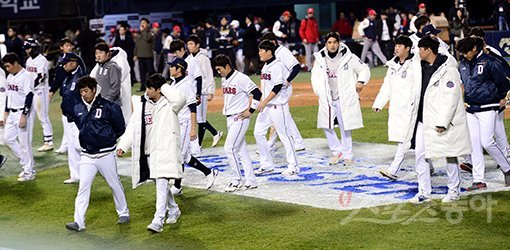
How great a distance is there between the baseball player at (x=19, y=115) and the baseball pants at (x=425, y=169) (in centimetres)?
664

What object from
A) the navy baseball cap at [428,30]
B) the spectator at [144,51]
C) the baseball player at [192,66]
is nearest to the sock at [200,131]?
the baseball player at [192,66]

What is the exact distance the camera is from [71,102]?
542 inches

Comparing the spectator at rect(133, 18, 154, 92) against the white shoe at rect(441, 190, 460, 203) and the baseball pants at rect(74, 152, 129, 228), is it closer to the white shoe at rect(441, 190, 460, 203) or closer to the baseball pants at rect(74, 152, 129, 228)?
the baseball pants at rect(74, 152, 129, 228)

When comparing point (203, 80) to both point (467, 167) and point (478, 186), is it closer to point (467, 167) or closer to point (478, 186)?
point (467, 167)

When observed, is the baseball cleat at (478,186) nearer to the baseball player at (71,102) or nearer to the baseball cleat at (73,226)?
the baseball cleat at (73,226)

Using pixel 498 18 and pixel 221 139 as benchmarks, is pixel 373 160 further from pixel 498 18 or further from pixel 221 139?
pixel 498 18

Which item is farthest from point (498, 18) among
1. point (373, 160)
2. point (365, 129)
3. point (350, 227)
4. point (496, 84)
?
point (350, 227)

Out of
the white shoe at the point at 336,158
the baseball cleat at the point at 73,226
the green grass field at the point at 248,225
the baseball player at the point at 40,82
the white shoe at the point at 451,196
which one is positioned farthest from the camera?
the baseball player at the point at 40,82

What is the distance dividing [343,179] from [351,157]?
119 centimetres

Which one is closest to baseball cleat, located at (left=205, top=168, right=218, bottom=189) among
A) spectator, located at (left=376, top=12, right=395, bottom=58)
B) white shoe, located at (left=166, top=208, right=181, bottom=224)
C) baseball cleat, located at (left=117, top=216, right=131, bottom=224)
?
white shoe, located at (left=166, top=208, right=181, bottom=224)

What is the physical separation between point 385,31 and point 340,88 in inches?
695

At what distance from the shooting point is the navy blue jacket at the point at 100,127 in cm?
1191

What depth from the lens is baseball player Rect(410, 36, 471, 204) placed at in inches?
465

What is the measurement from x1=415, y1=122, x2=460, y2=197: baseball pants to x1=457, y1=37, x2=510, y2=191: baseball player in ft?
2.54
